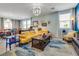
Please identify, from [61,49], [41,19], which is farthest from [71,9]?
[61,49]

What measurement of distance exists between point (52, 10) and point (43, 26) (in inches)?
20.6

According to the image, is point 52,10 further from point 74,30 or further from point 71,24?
point 74,30

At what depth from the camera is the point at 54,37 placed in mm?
2836

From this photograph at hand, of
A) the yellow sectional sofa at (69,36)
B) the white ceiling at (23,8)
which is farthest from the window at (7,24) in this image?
the yellow sectional sofa at (69,36)

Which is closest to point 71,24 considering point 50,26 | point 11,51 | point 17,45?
point 50,26

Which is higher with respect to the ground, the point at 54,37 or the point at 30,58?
the point at 54,37

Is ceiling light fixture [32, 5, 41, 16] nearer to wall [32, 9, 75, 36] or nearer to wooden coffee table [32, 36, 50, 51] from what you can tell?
wall [32, 9, 75, 36]

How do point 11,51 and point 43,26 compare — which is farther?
point 43,26

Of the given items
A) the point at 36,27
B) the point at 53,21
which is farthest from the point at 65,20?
the point at 36,27

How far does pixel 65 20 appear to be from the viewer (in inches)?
105

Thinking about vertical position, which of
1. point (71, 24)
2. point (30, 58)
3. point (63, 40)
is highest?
point (71, 24)

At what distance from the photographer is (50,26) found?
2.80 m

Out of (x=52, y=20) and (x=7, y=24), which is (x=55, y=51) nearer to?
(x=52, y=20)

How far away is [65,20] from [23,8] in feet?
3.93
